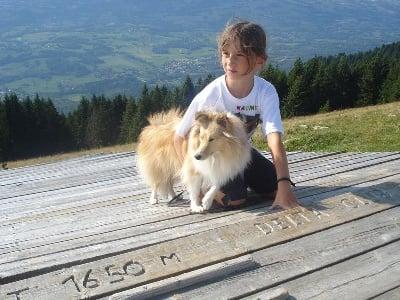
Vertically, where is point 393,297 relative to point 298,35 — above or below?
above

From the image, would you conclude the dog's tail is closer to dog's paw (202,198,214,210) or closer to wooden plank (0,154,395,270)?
wooden plank (0,154,395,270)

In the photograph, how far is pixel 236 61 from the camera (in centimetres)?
376

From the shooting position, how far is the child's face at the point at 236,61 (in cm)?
371

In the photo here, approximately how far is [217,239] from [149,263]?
53 centimetres

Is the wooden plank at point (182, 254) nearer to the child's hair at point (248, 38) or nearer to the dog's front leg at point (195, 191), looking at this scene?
the dog's front leg at point (195, 191)

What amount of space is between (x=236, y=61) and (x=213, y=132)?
650 millimetres

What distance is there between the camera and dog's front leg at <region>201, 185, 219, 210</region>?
3959 mm

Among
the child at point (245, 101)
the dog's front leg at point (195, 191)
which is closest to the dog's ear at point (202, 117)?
the child at point (245, 101)

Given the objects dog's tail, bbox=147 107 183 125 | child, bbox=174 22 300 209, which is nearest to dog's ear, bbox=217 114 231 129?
child, bbox=174 22 300 209

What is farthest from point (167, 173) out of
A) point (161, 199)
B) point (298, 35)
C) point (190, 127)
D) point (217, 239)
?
point (298, 35)

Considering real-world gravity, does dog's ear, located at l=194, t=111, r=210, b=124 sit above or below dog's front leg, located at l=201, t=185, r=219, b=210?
above

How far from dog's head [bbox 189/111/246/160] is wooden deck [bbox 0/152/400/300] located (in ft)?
1.91

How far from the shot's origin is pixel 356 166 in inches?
214

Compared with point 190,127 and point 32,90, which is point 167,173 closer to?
point 190,127
